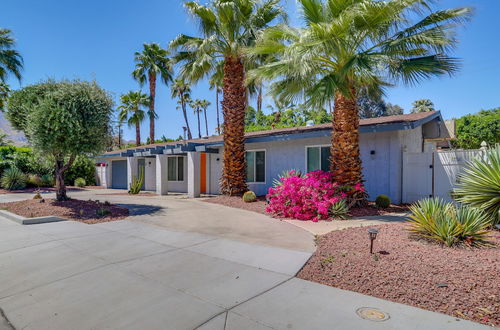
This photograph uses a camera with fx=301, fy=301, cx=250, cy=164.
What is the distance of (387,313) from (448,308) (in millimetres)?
747

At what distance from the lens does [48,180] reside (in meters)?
22.2

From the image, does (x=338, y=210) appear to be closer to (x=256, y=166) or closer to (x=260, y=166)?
(x=260, y=166)

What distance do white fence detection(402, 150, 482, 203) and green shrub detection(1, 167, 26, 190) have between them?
2321 centimetres

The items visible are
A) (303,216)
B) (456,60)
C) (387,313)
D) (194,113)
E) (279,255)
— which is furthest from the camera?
(194,113)

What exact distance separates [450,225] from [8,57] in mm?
28492

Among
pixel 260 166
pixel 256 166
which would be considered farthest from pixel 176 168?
pixel 260 166

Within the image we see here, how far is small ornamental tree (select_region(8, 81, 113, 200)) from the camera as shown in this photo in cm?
1009

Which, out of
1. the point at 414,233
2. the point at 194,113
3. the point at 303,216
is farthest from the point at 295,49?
the point at 194,113

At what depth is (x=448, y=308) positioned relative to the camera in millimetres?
3512

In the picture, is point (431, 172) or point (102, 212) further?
point (431, 172)

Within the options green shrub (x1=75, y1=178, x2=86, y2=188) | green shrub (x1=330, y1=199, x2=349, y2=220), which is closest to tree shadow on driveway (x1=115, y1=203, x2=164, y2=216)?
green shrub (x1=330, y1=199, x2=349, y2=220)

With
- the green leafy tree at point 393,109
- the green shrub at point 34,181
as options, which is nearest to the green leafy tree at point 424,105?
the green leafy tree at point 393,109

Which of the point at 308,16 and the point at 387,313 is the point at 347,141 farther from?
the point at 387,313

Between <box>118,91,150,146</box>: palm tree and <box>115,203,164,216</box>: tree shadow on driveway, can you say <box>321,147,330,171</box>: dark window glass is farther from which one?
<box>118,91,150,146</box>: palm tree
